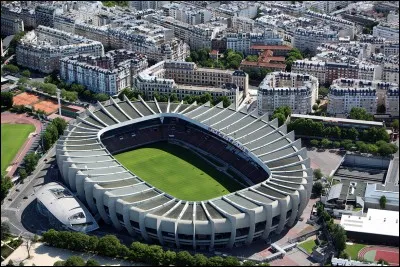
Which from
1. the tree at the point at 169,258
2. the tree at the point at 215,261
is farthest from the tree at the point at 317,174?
the tree at the point at 169,258

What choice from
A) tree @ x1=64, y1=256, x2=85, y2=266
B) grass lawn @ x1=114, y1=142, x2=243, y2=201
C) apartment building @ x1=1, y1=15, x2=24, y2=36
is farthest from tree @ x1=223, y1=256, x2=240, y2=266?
apartment building @ x1=1, y1=15, x2=24, y2=36

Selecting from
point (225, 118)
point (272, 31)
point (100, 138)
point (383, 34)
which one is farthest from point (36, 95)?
point (383, 34)

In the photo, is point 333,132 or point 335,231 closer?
point 335,231

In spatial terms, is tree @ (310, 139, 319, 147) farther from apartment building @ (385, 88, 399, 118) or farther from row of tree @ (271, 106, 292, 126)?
apartment building @ (385, 88, 399, 118)

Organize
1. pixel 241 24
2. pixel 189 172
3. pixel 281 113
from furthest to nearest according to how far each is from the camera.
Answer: pixel 241 24, pixel 281 113, pixel 189 172

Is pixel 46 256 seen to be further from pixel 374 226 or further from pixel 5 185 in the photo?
pixel 374 226

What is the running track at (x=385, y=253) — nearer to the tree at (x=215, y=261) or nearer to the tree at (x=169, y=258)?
the tree at (x=215, y=261)

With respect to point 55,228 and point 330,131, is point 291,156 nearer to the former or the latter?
point 330,131

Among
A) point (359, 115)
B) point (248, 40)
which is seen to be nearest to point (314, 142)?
point (359, 115)
